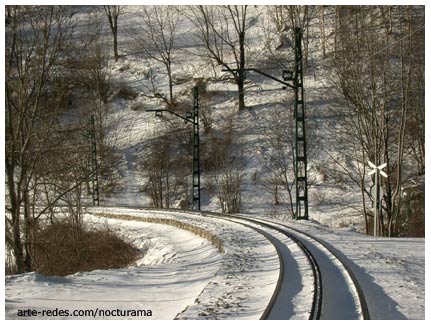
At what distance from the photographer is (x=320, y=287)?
723 cm

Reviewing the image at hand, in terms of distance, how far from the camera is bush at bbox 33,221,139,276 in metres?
14.9

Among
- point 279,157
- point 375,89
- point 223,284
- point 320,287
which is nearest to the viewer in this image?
point 320,287

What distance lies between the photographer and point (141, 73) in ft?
172

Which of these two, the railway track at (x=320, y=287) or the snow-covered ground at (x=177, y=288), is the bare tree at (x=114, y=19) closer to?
the snow-covered ground at (x=177, y=288)

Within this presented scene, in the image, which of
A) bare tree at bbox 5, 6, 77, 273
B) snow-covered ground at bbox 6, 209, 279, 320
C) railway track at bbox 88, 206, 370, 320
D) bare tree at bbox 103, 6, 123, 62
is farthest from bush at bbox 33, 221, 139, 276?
bare tree at bbox 103, 6, 123, 62

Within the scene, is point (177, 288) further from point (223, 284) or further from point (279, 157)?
point (279, 157)

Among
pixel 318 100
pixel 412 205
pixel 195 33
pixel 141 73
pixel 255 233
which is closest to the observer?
pixel 255 233

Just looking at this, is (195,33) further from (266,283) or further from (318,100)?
(266,283)

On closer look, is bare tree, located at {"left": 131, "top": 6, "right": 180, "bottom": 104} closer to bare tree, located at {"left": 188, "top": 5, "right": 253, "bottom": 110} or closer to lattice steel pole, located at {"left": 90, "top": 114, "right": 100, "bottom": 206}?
bare tree, located at {"left": 188, "top": 5, "right": 253, "bottom": 110}

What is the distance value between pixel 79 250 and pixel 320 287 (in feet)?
37.6

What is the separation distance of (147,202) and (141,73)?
20.8 m

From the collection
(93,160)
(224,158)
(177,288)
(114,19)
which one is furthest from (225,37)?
(177,288)

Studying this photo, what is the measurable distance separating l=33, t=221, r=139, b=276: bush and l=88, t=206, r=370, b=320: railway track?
7.19 meters
